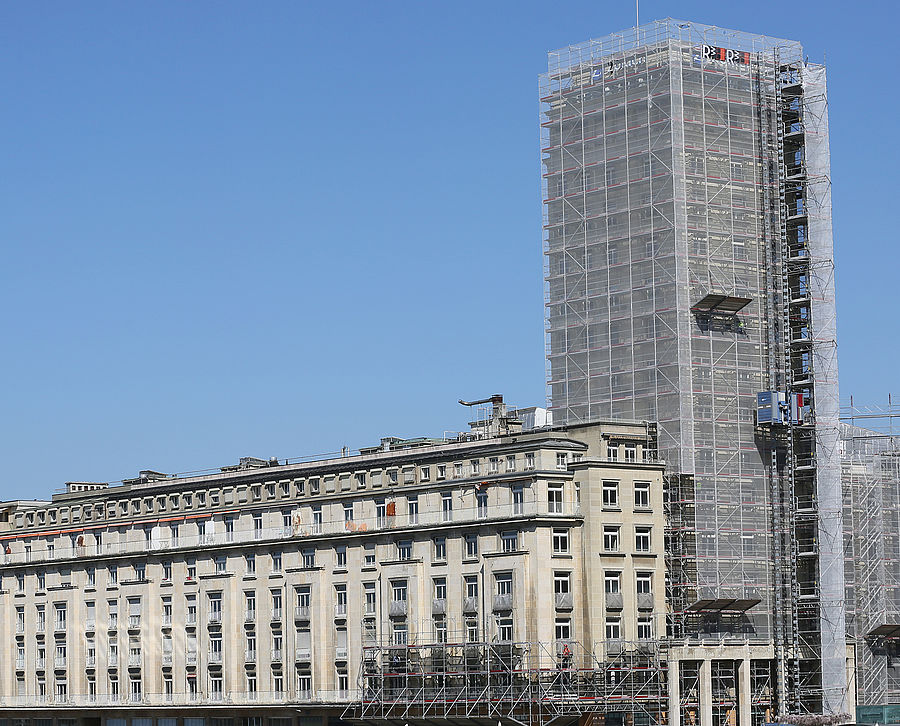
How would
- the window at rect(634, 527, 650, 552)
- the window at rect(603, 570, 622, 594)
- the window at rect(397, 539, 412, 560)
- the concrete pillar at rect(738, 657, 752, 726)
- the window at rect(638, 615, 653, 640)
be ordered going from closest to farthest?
the concrete pillar at rect(738, 657, 752, 726) < the window at rect(603, 570, 622, 594) < the window at rect(638, 615, 653, 640) < the window at rect(634, 527, 650, 552) < the window at rect(397, 539, 412, 560)

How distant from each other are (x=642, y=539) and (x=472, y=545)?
1290 centimetres

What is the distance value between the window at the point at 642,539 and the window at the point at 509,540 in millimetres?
9153

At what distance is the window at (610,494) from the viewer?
140000mm

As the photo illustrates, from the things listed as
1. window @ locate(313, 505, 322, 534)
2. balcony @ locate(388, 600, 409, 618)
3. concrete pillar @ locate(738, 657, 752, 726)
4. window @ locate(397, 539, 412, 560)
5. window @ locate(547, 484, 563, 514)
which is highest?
window @ locate(547, 484, 563, 514)

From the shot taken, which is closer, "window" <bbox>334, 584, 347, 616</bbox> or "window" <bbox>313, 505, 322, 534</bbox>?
"window" <bbox>334, 584, 347, 616</bbox>

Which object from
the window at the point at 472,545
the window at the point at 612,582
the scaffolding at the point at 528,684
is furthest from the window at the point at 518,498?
the scaffolding at the point at 528,684

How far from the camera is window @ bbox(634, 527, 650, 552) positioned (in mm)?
140250

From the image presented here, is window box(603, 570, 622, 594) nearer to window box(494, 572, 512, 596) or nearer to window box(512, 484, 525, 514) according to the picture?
window box(494, 572, 512, 596)

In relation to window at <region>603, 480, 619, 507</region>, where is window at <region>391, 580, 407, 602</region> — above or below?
below

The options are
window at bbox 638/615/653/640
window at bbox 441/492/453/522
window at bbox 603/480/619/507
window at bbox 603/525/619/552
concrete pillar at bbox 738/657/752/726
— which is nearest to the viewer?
concrete pillar at bbox 738/657/752/726

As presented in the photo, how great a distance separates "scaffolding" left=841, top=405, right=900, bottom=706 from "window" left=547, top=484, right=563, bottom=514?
85.2 feet

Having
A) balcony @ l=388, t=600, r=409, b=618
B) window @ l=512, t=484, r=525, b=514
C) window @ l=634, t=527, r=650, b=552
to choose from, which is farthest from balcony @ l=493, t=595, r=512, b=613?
window @ l=634, t=527, r=650, b=552

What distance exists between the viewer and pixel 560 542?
13862 centimetres

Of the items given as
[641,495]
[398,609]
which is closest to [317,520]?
[398,609]
